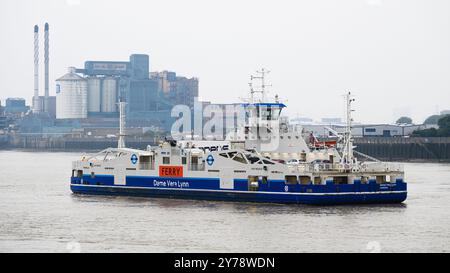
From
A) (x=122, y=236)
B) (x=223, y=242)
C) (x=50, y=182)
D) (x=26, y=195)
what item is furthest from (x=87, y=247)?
(x=50, y=182)

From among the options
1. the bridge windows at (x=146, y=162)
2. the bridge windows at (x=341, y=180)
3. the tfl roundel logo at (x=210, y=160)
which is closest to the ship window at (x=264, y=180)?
the tfl roundel logo at (x=210, y=160)

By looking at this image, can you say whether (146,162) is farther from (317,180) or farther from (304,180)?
(317,180)

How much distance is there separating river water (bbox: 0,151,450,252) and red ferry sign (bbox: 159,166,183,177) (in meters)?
1.55

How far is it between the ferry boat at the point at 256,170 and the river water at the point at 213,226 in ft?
2.35

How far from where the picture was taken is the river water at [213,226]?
39406mm

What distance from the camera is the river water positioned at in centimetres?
3941

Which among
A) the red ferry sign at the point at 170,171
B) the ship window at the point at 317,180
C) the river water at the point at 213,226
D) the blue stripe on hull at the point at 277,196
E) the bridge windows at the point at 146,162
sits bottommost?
the river water at the point at 213,226

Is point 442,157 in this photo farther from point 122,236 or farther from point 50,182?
point 122,236

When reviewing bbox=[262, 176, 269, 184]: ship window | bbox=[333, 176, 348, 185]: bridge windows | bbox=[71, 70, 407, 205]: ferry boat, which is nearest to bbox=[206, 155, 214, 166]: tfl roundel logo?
bbox=[71, 70, 407, 205]: ferry boat

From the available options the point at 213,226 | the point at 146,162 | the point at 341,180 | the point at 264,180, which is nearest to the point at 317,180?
the point at 341,180

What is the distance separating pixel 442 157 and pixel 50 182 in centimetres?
6767

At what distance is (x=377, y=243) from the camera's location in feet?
131

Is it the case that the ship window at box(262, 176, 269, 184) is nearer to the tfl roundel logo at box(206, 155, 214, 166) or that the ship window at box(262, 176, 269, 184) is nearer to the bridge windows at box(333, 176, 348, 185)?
the tfl roundel logo at box(206, 155, 214, 166)

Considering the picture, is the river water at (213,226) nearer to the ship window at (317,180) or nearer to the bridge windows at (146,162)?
the ship window at (317,180)
